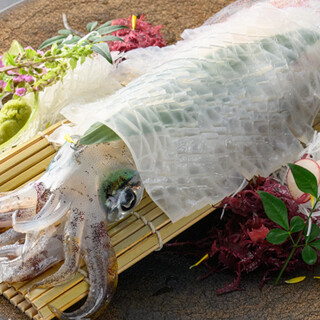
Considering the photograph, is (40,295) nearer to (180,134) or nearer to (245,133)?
(180,134)

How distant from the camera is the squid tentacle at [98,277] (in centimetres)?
174

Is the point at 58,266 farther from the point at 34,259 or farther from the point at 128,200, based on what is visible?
the point at 128,200

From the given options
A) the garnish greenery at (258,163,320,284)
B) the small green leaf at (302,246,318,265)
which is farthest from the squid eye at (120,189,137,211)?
the small green leaf at (302,246,318,265)

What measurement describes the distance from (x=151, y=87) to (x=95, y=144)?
270mm

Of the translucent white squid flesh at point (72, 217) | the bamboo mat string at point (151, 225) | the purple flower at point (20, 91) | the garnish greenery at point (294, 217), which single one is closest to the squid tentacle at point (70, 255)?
the translucent white squid flesh at point (72, 217)

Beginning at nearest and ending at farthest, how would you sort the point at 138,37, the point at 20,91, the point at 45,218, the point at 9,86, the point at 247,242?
the point at 45,218, the point at 247,242, the point at 9,86, the point at 20,91, the point at 138,37

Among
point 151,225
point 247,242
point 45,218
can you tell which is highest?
point 45,218

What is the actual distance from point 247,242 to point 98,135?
1.90ft

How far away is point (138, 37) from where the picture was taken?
2729 millimetres

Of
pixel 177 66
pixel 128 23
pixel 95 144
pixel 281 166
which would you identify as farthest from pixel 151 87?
pixel 128 23

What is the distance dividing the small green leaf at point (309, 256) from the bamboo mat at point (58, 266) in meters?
0.34

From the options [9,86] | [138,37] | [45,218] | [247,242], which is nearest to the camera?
[45,218]

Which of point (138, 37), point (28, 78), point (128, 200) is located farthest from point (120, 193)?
point (138, 37)

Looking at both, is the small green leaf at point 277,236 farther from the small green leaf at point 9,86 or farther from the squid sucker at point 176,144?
the small green leaf at point 9,86
